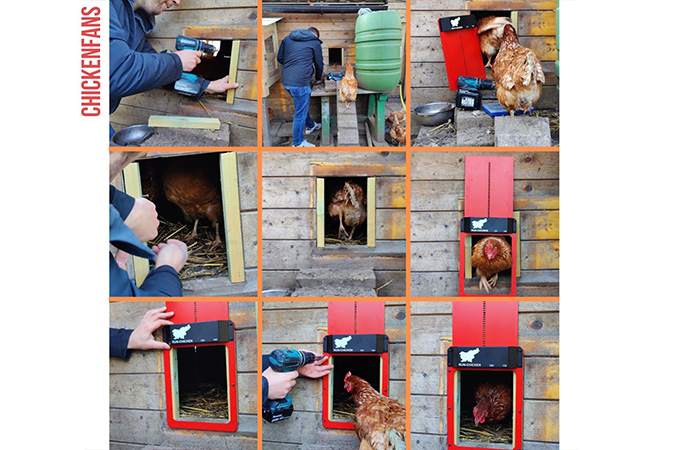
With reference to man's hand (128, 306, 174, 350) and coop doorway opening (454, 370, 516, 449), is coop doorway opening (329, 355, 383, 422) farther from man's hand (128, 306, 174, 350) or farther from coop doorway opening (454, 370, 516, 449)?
man's hand (128, 306, 174, 350)

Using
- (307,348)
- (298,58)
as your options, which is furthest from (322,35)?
(307,348)

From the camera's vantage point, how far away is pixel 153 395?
2.19 meters

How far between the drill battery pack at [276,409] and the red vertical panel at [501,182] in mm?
970

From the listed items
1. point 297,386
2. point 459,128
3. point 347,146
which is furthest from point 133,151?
point 459,128

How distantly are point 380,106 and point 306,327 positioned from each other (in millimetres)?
807

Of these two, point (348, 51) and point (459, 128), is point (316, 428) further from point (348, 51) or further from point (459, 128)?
point (348, 51)

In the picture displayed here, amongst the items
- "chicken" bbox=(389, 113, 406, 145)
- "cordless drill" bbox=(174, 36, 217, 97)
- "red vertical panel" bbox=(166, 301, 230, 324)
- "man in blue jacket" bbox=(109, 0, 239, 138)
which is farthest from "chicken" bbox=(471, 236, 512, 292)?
"cordless drill" bbox=(174, 36, 217, 97)

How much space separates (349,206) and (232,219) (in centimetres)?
43

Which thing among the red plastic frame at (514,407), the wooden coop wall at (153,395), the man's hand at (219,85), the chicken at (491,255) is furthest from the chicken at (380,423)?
the man's hand at (219,85)

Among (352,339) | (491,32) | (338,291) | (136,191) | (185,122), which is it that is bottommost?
(352,339)

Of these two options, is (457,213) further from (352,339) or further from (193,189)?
(193,189)

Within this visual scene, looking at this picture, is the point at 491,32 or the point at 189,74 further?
the point at 491,32

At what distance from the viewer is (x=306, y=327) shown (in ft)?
7.07

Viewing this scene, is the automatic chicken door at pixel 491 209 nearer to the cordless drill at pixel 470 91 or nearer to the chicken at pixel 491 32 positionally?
the cordless drill at pixel 470 91
